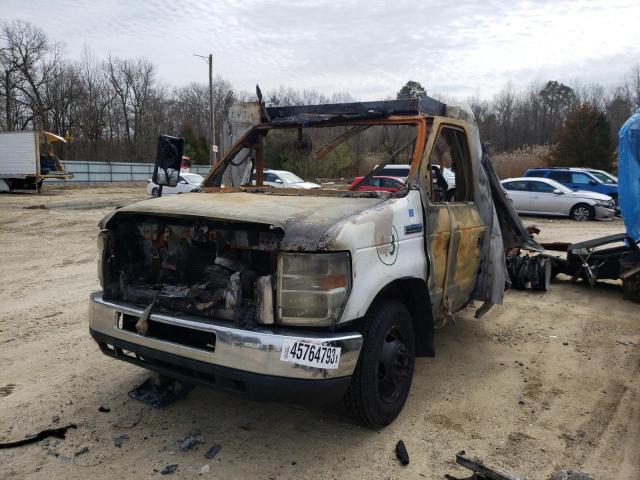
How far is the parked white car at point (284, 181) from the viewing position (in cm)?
419

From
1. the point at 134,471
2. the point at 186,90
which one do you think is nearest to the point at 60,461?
the point at 134,471

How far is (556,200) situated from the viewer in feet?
58.8

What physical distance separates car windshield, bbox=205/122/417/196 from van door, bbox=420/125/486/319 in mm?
375

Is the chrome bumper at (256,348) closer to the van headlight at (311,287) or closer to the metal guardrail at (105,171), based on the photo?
the van headlight at (311,287)

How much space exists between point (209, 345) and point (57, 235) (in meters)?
10.9

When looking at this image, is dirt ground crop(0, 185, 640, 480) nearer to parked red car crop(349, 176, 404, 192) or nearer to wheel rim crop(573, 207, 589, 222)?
parked red car crop(349, 176, 404, 192)

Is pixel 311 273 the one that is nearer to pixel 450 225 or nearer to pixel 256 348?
pixel 256 348

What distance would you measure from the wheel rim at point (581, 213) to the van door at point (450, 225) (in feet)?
48.9

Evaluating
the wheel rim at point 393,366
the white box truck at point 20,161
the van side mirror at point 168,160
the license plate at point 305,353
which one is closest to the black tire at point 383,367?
the wheel rim at point 393,366

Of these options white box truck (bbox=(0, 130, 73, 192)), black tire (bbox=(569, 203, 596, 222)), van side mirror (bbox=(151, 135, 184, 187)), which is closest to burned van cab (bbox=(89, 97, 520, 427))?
van side mirror (bbox=(151, 135, 184, 187))

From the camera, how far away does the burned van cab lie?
271 cm

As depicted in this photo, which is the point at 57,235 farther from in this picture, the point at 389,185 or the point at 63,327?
the point at 389,185

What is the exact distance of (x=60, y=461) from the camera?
294 centimetres

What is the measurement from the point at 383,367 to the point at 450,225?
4.29 feet
